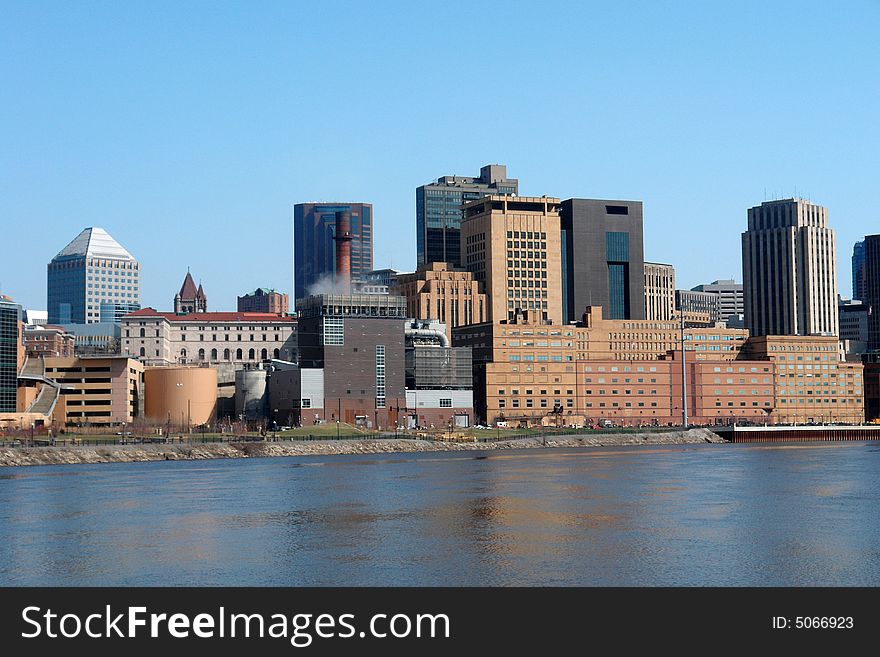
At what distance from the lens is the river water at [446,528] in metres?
62.9

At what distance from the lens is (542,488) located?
11675 centimetres

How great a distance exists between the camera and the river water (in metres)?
62.9
